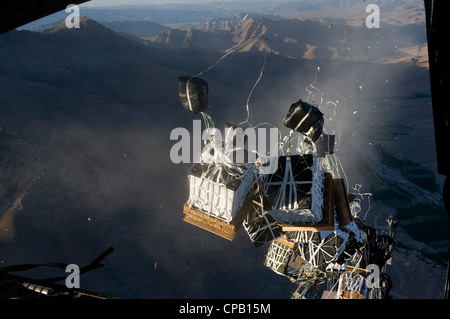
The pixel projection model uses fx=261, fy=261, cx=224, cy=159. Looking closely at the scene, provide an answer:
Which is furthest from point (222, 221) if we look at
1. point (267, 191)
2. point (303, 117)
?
point (303, 117)

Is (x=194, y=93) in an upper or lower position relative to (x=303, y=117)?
upper

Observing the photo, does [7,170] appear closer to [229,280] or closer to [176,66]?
[229,280]

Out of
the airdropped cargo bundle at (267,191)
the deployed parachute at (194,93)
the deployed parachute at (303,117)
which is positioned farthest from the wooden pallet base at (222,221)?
the deployed parachute at (194,93)

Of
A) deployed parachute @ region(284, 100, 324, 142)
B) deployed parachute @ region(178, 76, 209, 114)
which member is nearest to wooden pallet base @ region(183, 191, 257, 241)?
deployed parachute @ region(284, 100, 324, 142)

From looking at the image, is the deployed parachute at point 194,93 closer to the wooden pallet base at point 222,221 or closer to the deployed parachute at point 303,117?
the deployed parachute at point 303,117

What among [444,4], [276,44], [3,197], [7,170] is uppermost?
[276,44]

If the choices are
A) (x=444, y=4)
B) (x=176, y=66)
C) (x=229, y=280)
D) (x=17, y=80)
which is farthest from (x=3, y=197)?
(x=176, y=66)

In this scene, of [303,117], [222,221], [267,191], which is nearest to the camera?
[303,117]

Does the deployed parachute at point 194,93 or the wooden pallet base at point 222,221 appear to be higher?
the deployed parachute at point 194,93

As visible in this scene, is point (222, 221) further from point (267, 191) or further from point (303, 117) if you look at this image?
point (303, 117)
